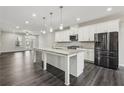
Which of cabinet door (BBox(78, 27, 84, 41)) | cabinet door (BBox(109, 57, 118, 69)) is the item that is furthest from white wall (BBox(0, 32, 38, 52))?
cabinet door (BBox(109, 57, 118, 69))

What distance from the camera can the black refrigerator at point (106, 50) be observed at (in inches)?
158

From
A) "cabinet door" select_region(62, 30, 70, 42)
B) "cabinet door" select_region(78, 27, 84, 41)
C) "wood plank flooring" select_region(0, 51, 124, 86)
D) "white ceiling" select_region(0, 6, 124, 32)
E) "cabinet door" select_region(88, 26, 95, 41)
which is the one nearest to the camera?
"wood plank flooring" select_region(0, 51, 124, 86)

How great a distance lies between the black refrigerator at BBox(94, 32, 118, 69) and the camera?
4.01m

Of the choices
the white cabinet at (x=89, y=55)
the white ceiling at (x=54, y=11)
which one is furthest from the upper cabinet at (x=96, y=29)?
the white cabinet at (x=89, y=55)

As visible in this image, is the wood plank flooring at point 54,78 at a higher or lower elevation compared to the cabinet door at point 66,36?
lower

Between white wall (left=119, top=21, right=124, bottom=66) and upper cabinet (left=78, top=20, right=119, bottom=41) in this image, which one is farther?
white wall (left=119, top=21, right=124, bottom=66)

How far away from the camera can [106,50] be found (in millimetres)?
4258

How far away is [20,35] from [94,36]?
10824mm

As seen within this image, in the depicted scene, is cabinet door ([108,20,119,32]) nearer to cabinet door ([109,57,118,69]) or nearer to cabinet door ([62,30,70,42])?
cabinet door ([109,57,118,69])

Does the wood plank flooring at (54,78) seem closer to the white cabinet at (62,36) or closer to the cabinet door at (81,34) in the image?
the cabinet door at (81,34)
